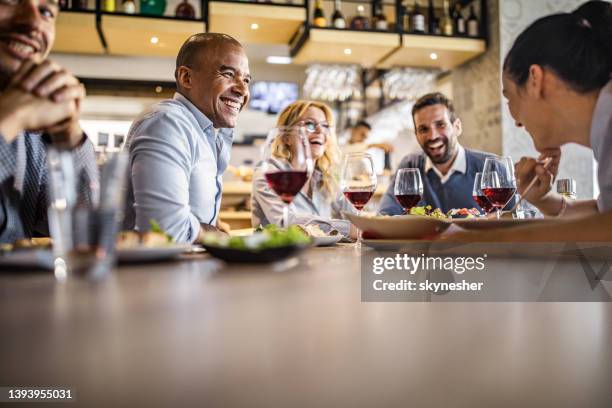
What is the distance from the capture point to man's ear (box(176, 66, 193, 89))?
1719 mm

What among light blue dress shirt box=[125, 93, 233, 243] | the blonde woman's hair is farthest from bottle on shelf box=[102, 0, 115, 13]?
light blue dress shirt box=[125, 93, 233, 243]

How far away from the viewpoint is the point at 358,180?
1.16 m

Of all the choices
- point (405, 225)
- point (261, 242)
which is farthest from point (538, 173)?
point (261, 242)

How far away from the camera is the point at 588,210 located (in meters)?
1.12

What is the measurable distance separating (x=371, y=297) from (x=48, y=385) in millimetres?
269

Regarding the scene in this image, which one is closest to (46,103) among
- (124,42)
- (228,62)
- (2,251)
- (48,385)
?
(2,251)

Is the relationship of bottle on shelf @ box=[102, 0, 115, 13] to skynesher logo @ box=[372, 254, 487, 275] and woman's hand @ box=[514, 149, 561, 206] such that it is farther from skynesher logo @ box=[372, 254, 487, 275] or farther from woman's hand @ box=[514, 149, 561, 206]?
skynesher logo @ box=[372, 254, 487, 275]

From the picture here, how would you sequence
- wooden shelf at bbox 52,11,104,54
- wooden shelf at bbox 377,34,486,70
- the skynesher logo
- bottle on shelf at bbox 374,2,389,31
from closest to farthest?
1. the skynesher logo
2. wooden shelf at bbox 52,11,104,54
3. wooden shelf at bbox 377,34,486,70
4. bottle on shelf at bbox 374,2,389,31

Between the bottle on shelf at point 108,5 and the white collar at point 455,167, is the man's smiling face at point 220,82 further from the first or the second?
the bottle on shelf at point 108,5

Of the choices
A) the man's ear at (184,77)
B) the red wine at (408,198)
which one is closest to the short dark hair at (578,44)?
the red wine at (408,198)

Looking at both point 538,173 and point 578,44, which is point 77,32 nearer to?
point 538,173

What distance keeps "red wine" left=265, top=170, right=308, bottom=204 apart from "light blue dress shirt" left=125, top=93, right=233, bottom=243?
496 mm

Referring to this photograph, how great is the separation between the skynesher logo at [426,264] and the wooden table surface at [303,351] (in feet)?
0.48

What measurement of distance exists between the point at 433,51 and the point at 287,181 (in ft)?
11.4
